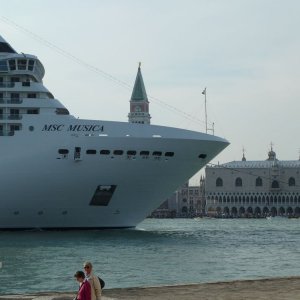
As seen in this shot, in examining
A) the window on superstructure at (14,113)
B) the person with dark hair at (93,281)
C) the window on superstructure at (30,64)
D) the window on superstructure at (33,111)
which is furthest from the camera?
the window on superstructure at (30,64)

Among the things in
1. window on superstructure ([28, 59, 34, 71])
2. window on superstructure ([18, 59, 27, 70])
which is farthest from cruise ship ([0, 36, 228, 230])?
window on superstructure ([28, 59, 34, 71])

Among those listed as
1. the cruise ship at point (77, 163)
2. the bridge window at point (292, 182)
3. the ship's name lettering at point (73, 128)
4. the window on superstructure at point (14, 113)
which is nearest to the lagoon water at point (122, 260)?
the cruise ship at point (77, 163)

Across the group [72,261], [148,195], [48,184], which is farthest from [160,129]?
[72,261]

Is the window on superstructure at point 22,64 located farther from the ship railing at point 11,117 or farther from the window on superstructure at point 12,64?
the ship railing at point 11,117

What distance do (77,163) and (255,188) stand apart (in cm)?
15032

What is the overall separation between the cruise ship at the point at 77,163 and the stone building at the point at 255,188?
142m

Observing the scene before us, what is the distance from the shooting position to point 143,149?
161 ft

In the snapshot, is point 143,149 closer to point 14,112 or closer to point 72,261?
point 14,112

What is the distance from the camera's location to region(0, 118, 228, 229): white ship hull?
4734 centimetres

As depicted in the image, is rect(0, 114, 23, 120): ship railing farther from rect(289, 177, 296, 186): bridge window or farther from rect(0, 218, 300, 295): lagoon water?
rect(289, 177, 296, 186): bridge window

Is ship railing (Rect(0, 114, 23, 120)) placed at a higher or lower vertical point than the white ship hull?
higher

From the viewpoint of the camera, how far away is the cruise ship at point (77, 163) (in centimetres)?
4744

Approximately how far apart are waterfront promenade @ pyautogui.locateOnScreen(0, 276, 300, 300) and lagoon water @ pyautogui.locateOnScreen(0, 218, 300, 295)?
4753 mm

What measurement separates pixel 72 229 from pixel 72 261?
1819 cm
